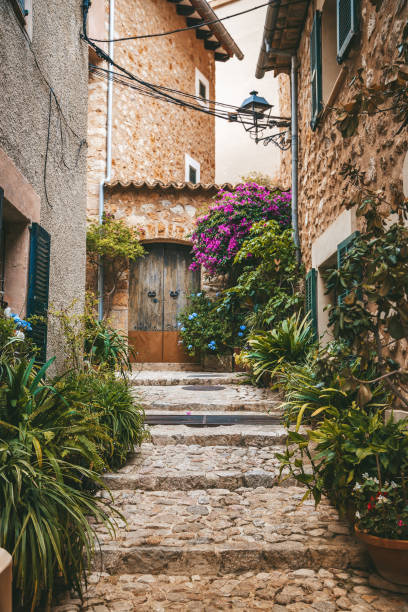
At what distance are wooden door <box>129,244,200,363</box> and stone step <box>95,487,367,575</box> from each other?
5491mm

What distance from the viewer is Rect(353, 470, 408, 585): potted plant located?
2172mm

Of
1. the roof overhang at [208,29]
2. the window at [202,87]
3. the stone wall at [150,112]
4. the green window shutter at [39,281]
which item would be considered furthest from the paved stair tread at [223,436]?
the roof overhang at [208,29]

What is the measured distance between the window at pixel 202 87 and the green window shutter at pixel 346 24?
8.06m

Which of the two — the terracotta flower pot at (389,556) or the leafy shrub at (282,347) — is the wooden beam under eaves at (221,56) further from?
the terracotta flower pot at (389,556)

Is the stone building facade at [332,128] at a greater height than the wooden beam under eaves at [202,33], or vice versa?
the wooden beam under eaves at [202,33]

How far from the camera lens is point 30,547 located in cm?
193

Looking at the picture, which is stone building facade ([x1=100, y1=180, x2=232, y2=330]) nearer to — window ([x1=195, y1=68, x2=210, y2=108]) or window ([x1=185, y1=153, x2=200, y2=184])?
window ([x1=185, y1=153, x2=200, y2=184])

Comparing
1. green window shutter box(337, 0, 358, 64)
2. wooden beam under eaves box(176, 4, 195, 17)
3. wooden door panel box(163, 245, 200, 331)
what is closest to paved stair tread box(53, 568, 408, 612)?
green window shutter box(337, 0, 358, 64)

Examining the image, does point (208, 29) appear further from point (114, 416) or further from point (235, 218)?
point (114, 416)

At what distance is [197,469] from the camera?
3.46m

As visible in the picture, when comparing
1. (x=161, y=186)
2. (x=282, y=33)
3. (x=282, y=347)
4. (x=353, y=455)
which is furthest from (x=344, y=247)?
(x=161, y=186)

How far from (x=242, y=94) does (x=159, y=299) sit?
11378 millimetres

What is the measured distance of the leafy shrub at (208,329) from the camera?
779 cm

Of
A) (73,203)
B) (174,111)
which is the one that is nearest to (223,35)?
(174,111)
